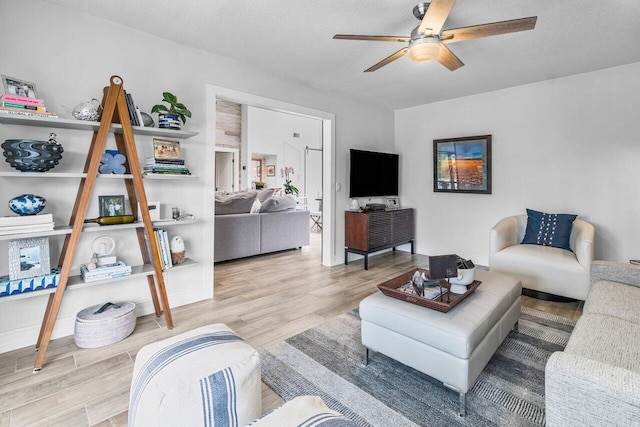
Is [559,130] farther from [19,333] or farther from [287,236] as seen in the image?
[19,333]

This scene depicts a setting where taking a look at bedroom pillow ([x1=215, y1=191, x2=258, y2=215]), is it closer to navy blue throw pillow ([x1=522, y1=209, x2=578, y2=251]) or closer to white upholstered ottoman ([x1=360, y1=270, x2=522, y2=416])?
white upholstered ottoman ([x1=360, y1=270, x2=522, y2=416])

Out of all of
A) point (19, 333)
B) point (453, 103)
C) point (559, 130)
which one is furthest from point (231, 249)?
point (559, 130)

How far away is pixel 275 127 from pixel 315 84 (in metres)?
4.85

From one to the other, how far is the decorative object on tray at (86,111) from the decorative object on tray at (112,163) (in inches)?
10.8

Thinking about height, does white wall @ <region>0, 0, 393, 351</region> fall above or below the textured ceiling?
below

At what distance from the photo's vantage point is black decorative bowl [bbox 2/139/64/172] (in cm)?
196

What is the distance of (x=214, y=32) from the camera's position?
106 inches

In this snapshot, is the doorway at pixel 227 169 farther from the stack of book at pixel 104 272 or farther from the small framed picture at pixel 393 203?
the stack of book at pixel 104 272

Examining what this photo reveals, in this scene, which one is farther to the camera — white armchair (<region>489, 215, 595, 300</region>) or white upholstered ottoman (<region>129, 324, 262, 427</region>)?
white armchair (<region>489, 215, 595, 300</region>)

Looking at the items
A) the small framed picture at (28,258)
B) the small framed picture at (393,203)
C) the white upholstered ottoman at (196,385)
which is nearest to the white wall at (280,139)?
the small framed picture at (393,203)

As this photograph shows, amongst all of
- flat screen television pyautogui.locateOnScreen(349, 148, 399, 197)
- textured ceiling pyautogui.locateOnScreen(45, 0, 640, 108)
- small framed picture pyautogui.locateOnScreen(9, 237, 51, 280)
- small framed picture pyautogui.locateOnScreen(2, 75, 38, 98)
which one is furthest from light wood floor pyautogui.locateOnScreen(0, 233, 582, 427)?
textured ceiling pyautogui.locateOnScreen(45, 0, 640, 108)

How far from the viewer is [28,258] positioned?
2.09 meters

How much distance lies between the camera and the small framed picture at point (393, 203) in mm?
5139

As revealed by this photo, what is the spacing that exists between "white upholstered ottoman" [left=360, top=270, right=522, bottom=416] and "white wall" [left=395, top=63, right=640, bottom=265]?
2.50 m
